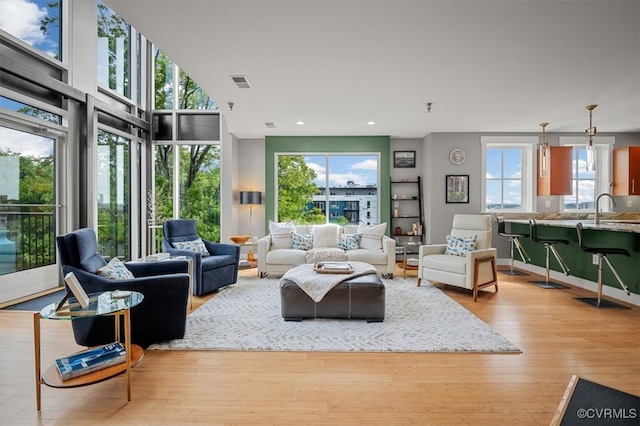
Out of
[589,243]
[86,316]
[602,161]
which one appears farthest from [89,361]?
[602,161]

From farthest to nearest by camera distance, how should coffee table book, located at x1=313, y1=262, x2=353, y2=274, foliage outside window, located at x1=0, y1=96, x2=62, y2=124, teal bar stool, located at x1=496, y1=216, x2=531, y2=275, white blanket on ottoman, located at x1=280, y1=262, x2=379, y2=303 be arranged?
teal bar stool, located at x1=496, y1=216, x2=531, y2=275 → foliage outside window, located at x1=0, y1=96, x2=62, y2=124 → coffee table book, located at x1=313, y1=262, x2=353, y2=274 → white blanket on ottoman, located at x1=280, y1=262, x2=379, y2=303

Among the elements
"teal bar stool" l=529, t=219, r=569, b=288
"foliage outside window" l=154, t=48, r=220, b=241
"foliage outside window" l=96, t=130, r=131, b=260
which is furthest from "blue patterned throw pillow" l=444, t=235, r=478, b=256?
"foliage outside window" l=96, t=130, r=131, b=260

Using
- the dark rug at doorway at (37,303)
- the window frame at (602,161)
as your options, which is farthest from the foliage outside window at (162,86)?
the window frame at (602,161)

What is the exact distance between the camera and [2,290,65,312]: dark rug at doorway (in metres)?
3.68

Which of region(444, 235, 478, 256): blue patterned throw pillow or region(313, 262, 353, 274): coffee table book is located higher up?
region(444, 235, 478, 256): blue patterned throw pillow

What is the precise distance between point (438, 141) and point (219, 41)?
4777 mm

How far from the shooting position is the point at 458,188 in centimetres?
645

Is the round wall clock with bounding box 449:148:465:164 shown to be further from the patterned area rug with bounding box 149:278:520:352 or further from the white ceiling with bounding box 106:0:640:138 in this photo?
the patterned area rug with bounding box 149:278:520:352

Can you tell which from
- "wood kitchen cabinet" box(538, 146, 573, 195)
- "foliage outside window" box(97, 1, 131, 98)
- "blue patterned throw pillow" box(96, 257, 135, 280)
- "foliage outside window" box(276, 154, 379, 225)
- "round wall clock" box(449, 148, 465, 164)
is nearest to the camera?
"blue patterned throw pillow" box(96, 257, 135, 280)

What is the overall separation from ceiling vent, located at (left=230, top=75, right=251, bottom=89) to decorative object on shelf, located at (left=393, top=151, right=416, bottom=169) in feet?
12.4

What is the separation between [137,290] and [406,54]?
3157 mm

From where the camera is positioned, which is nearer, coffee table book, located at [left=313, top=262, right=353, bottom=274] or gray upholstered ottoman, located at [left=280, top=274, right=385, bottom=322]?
gray upholstered ottoman, located at [left=280, top=274, right=385, bottom=322]

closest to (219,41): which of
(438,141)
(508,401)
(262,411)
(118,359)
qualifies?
(118,359)

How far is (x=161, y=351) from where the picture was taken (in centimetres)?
262
